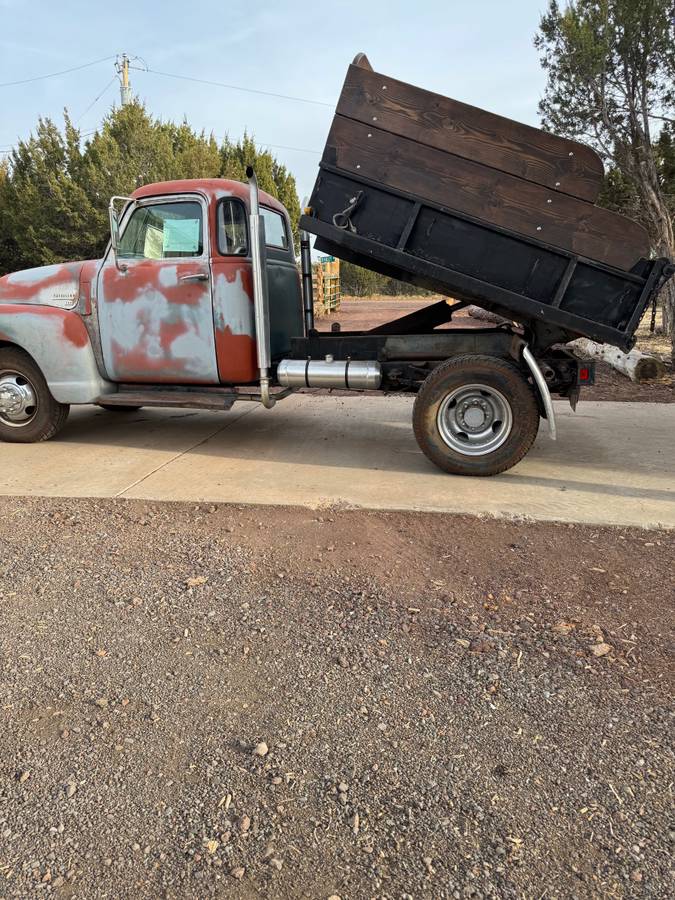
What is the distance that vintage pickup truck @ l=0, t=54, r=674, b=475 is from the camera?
4.70 meters

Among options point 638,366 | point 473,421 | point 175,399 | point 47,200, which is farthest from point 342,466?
point 47,200

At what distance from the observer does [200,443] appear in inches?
259

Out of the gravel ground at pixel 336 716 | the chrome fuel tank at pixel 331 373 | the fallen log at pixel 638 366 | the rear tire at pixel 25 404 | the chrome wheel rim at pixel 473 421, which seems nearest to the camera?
the gravel ground at pixel 336 716

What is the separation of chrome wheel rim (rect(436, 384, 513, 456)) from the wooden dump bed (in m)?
0.71

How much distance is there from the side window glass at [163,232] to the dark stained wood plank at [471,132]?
1621 millimetres

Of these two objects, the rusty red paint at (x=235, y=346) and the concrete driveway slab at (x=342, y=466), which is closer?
the concrete driveway slab at (x=342, y=466)

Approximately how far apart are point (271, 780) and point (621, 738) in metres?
1.24

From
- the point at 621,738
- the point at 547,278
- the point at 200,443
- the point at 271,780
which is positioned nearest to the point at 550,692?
the point at 621,738

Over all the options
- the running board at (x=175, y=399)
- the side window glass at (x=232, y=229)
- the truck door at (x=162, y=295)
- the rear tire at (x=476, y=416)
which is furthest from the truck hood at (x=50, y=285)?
the rear tire at (x=476, y=416)

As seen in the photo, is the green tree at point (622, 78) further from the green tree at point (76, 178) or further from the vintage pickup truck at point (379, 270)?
the green tree at point (76, 178)

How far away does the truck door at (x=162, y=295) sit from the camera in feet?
18.7

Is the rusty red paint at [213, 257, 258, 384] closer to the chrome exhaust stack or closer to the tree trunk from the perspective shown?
the chrome exhaust stack

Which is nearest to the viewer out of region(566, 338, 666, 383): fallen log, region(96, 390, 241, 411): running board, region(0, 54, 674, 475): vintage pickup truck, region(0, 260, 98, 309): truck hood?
region(0, 54, 674, 475): vintage pickup truck

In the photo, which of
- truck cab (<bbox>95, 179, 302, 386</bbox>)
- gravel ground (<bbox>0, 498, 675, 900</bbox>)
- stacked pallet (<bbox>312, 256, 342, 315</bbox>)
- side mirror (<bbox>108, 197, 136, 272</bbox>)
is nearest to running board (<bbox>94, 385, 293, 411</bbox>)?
truck cab (<bbox>95, 179, 302, 386</bbox>)
